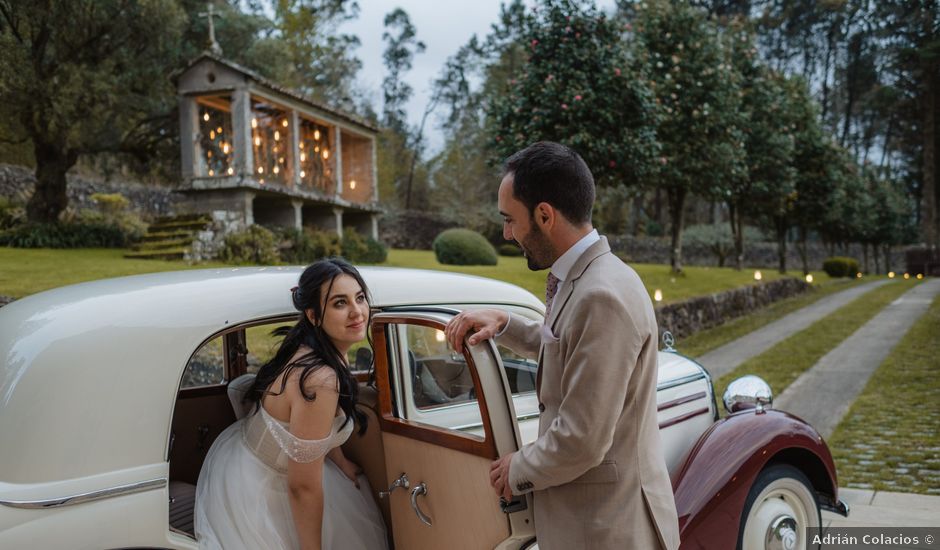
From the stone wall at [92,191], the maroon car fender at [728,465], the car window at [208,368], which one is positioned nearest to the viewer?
the maroon car fender at [728,465]

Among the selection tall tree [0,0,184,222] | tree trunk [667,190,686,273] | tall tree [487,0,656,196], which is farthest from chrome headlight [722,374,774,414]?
tree trunk [667,190,686,273]

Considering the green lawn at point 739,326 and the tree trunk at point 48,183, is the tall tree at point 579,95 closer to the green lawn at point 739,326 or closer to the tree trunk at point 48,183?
the green lawn at point 739,326

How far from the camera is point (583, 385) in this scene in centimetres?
177

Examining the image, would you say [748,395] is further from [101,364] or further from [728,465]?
[101,364]

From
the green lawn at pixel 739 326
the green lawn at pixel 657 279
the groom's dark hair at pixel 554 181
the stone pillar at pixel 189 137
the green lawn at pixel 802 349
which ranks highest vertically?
the stone pillar at pixel 189 137

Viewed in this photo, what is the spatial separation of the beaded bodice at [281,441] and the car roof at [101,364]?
1.20 feet

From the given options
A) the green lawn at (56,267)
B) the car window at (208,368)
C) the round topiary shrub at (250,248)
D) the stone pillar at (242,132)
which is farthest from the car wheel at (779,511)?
the stone pillar at (242,132)

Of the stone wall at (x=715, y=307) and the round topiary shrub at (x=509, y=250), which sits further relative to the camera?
the round topiary shrub at (x=509, y=250)

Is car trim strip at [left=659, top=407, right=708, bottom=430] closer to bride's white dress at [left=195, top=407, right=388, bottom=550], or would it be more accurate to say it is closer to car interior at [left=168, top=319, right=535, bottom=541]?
car interior at [left=168, top=319, right=535, bottom=541]

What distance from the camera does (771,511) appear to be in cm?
334

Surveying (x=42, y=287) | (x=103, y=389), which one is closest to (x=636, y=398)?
(x=103, y=389)

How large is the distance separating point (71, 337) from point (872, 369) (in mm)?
10923

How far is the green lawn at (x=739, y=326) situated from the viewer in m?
→ 13.1

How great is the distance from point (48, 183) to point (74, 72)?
2155mm
